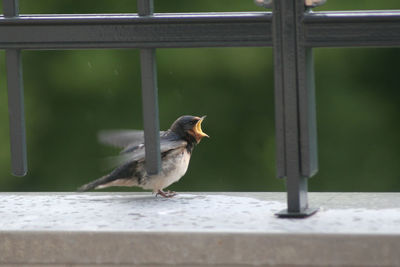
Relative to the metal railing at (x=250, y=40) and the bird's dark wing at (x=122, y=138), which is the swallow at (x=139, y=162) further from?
the metal railing at (x=250, y=40)

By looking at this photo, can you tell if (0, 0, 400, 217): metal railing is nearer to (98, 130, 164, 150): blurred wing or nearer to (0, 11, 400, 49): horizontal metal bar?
(0, 11, 400, 49): horizontal metal bar

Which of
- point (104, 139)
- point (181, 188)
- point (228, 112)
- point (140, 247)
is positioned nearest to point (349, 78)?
point (228, 112)

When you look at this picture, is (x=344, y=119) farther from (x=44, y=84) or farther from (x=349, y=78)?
(x=44, y=84)

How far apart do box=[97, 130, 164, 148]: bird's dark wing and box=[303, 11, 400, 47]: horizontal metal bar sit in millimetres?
1158

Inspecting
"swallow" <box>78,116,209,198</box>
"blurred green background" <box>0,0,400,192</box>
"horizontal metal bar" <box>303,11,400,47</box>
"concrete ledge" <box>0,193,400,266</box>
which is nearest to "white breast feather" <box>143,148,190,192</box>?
"swallow" <box>78,116,209,198</box>

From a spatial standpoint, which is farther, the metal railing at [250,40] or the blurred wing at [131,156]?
the blurred wing at [131,156]

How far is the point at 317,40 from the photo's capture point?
331 centimetres

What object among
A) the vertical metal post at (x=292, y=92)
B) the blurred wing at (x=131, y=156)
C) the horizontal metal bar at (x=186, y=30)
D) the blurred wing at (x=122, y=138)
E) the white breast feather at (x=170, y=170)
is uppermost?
the horizontal metal bar at (x=186, y=30)

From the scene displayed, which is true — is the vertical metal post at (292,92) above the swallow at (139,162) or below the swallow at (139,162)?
above

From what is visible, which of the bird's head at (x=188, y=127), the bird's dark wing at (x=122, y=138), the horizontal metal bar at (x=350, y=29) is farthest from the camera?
the bird's head at (x=188, y=127)

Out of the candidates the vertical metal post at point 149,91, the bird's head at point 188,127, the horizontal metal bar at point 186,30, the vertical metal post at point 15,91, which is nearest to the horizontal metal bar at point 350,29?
the horizontal metal bar at point 186,30

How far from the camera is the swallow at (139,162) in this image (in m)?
4.26

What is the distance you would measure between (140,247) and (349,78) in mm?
3119

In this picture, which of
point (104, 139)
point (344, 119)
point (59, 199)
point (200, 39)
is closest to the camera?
point (200, 39)
